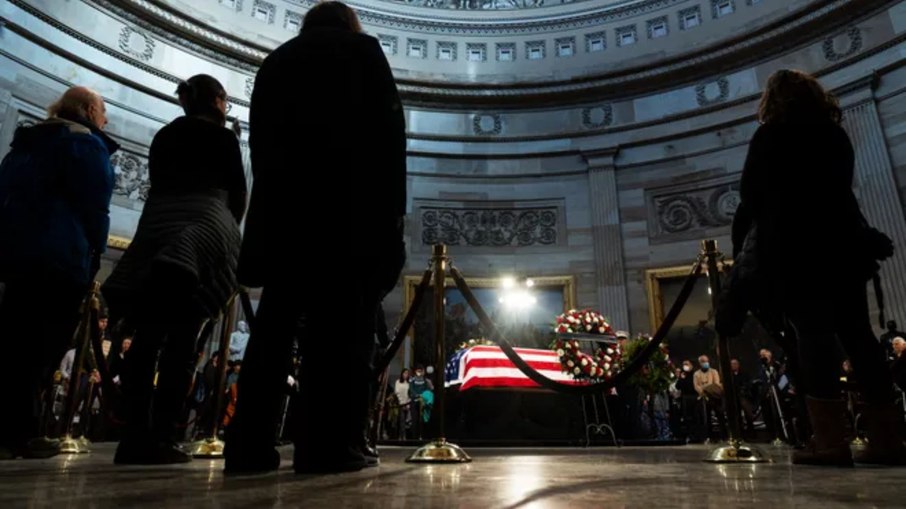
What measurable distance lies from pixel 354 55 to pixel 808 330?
90.1 inches

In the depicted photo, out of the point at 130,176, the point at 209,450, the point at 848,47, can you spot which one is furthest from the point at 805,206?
the point at 848,47

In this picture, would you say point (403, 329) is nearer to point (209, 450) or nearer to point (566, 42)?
point (209, 450)

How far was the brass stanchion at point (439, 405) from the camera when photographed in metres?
2.87

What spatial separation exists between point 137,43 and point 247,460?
13437 millimetres

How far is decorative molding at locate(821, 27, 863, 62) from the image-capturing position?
39.7ft

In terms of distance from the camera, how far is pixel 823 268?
2475 millimetres

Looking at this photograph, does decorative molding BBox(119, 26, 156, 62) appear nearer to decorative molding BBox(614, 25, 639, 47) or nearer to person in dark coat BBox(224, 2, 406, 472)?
decorative molding BBox(614, 25, 639, 47)

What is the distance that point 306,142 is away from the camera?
6.91 ft

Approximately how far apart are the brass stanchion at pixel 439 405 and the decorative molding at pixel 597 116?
12.4 metres

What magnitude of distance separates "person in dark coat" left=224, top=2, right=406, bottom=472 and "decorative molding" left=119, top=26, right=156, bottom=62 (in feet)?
41.1

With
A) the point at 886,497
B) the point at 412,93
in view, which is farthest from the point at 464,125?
the point at 886,497

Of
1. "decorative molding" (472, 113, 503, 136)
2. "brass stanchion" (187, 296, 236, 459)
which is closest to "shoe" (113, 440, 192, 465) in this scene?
"brass stanchion" (187, 296, 236, 459)

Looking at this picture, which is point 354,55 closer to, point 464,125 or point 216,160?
point 216,160

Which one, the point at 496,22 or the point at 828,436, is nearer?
the point at 828,436
